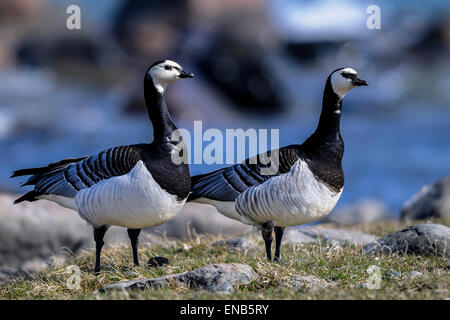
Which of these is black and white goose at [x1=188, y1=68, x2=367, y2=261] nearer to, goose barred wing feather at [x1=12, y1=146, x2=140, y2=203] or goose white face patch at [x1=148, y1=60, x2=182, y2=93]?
goose barred wing feather at [x1=12, y1=146, x2=140, y2=203]

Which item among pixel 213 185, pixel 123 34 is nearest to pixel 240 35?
pixel 123 34

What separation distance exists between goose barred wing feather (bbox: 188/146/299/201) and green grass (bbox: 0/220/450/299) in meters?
0.96

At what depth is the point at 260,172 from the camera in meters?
9.78

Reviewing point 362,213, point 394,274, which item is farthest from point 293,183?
point 362,213

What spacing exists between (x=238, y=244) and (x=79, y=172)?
303 cm

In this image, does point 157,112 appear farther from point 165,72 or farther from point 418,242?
point 418,242

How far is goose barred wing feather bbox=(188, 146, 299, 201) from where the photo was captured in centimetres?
964

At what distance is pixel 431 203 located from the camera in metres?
15.0

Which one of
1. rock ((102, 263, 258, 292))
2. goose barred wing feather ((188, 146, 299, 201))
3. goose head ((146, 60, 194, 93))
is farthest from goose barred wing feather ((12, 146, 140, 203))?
rock ((102, 263, 258, 292))

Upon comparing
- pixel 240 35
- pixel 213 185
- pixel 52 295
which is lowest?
pixel 52 295

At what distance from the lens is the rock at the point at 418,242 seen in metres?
10.0

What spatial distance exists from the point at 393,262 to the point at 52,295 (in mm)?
4603
